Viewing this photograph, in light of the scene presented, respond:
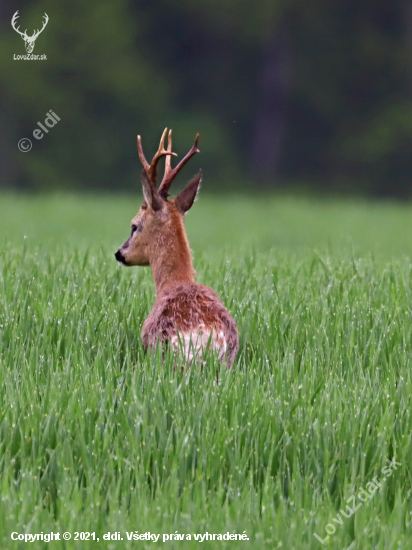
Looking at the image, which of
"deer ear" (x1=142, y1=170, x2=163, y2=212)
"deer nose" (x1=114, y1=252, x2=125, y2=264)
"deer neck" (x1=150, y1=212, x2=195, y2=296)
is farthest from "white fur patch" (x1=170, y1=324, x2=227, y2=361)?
"deer nose" (x1=114, y1=252, x2=125, y2=264)

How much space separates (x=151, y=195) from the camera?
498 centimetres

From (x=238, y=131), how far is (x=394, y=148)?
5309mm

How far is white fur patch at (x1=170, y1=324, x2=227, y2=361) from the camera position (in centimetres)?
430

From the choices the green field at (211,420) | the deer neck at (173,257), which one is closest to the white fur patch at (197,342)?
the green field at (211,420)

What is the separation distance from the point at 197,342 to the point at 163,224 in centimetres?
98

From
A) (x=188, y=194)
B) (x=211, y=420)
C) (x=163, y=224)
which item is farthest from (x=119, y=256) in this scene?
(x=211, y=420)

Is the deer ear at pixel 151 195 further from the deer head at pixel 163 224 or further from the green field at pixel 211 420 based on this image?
the green field at pixel 211 420

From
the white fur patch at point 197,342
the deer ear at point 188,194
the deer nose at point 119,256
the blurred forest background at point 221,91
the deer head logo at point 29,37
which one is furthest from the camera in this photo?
the blurred forest background at point 221,91

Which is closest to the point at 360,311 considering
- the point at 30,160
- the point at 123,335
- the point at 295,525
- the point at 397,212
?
the point at 123,335

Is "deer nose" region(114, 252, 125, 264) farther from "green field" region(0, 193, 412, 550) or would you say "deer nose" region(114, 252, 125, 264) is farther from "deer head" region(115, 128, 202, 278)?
"green field" region(0, 193, 412, 550)

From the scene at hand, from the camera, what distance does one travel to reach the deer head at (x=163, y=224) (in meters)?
4.96

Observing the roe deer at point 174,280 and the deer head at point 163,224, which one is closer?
the roe deer at point 174,280

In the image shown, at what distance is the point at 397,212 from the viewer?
2142 centimetres

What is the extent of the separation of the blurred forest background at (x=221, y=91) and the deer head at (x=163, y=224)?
68.1 feet
